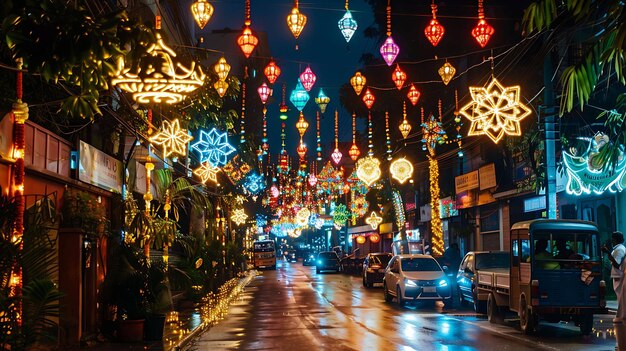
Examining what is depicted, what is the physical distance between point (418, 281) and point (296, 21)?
12.1 metres

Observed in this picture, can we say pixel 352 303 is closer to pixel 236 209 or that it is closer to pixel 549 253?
pixel 549 253

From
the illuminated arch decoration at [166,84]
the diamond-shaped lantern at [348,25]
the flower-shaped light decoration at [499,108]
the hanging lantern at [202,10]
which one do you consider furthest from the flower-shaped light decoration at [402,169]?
the illuminated arch decoration at [166,84]

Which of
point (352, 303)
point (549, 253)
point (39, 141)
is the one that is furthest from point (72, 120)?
point (352, 303)

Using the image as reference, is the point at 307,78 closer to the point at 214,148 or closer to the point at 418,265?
the point at 214,148

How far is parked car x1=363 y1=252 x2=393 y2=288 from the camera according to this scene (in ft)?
127

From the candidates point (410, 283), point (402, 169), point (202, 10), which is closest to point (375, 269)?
point (402, 169)

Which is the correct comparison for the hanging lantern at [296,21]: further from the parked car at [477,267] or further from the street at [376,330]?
the parked car at [477,267]

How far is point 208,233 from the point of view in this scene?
3597cm

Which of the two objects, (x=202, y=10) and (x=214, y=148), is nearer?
(x=202, y=10)

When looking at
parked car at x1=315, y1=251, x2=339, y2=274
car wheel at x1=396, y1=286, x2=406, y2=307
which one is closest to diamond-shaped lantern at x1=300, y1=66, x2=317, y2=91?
car wheel at x1=396, y1=286, x2=406, y2=307

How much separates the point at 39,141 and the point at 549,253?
1217 cm

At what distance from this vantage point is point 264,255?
239ft

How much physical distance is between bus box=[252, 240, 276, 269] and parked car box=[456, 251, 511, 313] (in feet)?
162

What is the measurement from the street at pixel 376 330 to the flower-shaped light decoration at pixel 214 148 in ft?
19.7
